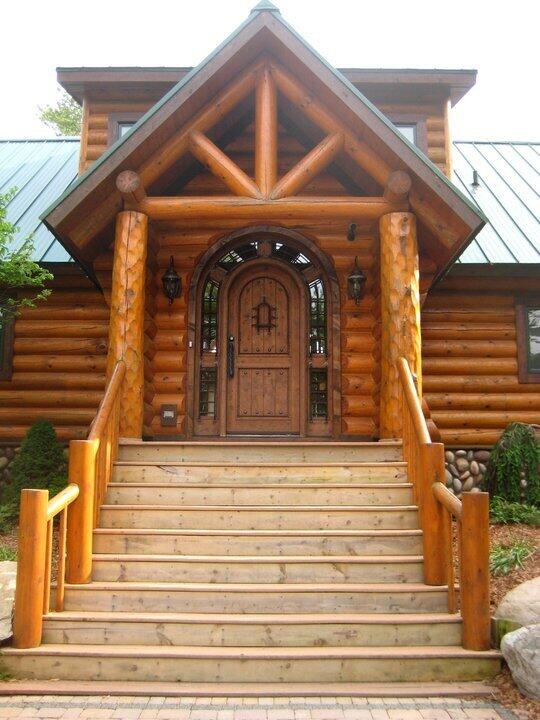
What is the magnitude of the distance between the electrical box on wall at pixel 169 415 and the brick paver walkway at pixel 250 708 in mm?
4458

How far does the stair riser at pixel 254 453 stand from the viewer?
6453 millimetres

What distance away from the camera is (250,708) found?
160 inches

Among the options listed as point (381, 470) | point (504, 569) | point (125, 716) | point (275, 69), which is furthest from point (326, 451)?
point (275, 69)

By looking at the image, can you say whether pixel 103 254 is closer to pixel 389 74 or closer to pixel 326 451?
pixel 326 451

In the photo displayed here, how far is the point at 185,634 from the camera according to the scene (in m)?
4.66

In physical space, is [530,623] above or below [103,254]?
below

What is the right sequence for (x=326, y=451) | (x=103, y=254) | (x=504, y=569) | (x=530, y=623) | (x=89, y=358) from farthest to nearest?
(x=89, y=358), (x=103, y=254), (x=326, y=451), (x=504, y=569), (x=530, y=623)

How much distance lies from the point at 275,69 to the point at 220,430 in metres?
4.60

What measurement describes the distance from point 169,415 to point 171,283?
177 centimetres

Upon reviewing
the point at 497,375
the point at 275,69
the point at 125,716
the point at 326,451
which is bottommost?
the point at 125,716

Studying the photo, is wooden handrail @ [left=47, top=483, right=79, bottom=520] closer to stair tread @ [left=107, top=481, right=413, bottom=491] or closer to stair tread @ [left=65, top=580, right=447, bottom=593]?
stair tread @ [left=65, top=580, right=447, bottom=593]

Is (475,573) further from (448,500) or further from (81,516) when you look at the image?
(81,516)

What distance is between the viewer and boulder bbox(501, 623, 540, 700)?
4102 millimetres

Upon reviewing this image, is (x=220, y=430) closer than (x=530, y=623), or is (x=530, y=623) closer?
(x=530, y=623)
